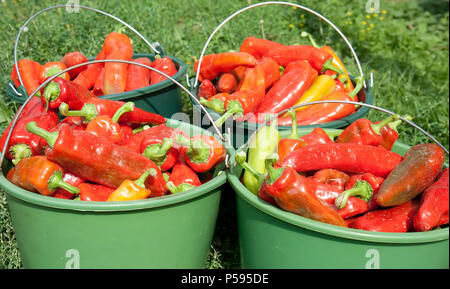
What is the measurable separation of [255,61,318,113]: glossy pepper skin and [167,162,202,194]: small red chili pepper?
0.69 metres

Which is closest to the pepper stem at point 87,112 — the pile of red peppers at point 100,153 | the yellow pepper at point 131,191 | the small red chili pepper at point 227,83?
the pile of red peppers at point 100,153

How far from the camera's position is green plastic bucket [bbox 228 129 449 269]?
1688 millimetres

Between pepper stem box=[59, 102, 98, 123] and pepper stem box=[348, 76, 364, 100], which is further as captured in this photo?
pepper stem box=[348, 76, 364, 100]

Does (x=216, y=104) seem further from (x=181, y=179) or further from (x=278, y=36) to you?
(x=278, y=36)

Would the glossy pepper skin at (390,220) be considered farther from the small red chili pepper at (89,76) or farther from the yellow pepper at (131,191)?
the small red chili pepper at (89,76)

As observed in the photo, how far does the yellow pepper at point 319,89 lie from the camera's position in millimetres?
2801

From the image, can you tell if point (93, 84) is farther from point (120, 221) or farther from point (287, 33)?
point (287, 33)

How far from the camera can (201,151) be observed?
2.17 meters

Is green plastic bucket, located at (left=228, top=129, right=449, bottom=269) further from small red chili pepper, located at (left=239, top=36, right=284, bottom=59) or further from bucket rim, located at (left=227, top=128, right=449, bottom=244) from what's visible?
small red chili pepper, located at (left=239, top=36, right=284, bottom=59)

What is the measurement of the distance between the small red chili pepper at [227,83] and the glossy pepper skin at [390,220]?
4.28ft

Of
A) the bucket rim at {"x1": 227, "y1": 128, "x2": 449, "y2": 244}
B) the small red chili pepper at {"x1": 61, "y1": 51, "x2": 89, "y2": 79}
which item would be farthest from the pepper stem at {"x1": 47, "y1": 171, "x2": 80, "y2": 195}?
the small red chili pepper at {"x1": 61, "y1": 51, "x2": 89, "y2": 79}

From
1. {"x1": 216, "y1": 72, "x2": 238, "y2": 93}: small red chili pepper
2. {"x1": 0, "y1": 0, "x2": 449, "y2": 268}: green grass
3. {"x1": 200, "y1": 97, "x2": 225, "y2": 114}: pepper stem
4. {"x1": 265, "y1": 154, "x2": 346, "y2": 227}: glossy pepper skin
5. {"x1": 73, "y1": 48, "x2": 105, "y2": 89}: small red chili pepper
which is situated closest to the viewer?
{"x1": 265, "y1": 154, "x2": 346, "y2": 227}: glossy pepper skin

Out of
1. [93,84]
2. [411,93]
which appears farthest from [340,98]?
[411,93]
